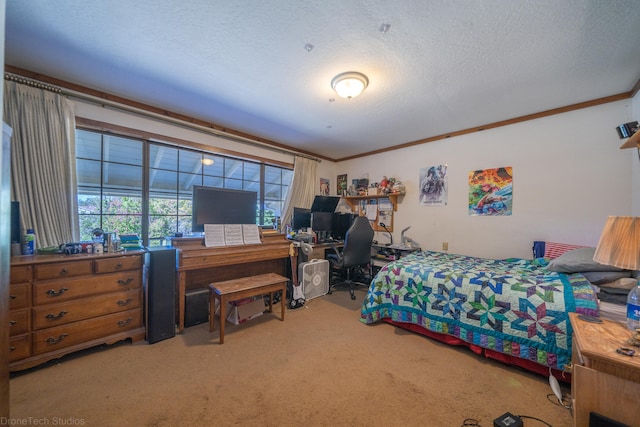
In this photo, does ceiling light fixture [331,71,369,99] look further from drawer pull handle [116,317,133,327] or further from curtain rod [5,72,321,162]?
drawer pull handle [116,317,133,327]

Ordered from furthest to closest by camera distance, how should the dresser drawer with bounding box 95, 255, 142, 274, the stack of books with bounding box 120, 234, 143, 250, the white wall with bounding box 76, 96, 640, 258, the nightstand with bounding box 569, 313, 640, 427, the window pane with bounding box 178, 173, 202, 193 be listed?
the window pane with bounding box 178, 173, 202, 193 < the white wall with bounding box 76, 96, 640, 258 < the stack of books with bounding box 120, 234, 143, 250 < the dresser drawer with bounding box 95, 255, 142, 274 < the nightstand with bounding box 569, 313, 640, 427

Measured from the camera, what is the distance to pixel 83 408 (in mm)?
1398

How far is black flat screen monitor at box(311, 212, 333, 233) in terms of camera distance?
3.94 m

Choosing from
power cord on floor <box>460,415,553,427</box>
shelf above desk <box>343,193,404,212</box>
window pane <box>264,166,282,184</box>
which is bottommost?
power cord on floor <box>460,415,553,427</box>

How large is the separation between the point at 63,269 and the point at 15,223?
565 mm

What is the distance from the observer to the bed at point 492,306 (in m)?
1.67

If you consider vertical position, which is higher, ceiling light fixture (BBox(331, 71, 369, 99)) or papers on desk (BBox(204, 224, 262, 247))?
ceiling light fixture (BBox(331, 71, 369, 99))

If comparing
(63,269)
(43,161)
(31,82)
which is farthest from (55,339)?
(31,82)

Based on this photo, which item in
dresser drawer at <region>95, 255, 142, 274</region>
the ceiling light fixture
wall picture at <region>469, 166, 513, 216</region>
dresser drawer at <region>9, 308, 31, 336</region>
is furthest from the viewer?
wall picture at <region>469, 166, 513, 216</region>

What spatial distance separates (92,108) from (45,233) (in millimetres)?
1324

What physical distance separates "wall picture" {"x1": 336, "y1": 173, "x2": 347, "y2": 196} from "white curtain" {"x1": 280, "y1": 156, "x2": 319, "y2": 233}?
2.11 feet

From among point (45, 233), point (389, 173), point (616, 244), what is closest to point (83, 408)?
point (45, 233)

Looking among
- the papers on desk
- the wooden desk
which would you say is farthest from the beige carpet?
the papers on desk

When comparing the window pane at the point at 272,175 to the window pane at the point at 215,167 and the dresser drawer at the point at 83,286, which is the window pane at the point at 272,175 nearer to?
the window pane at the point at 215,167
